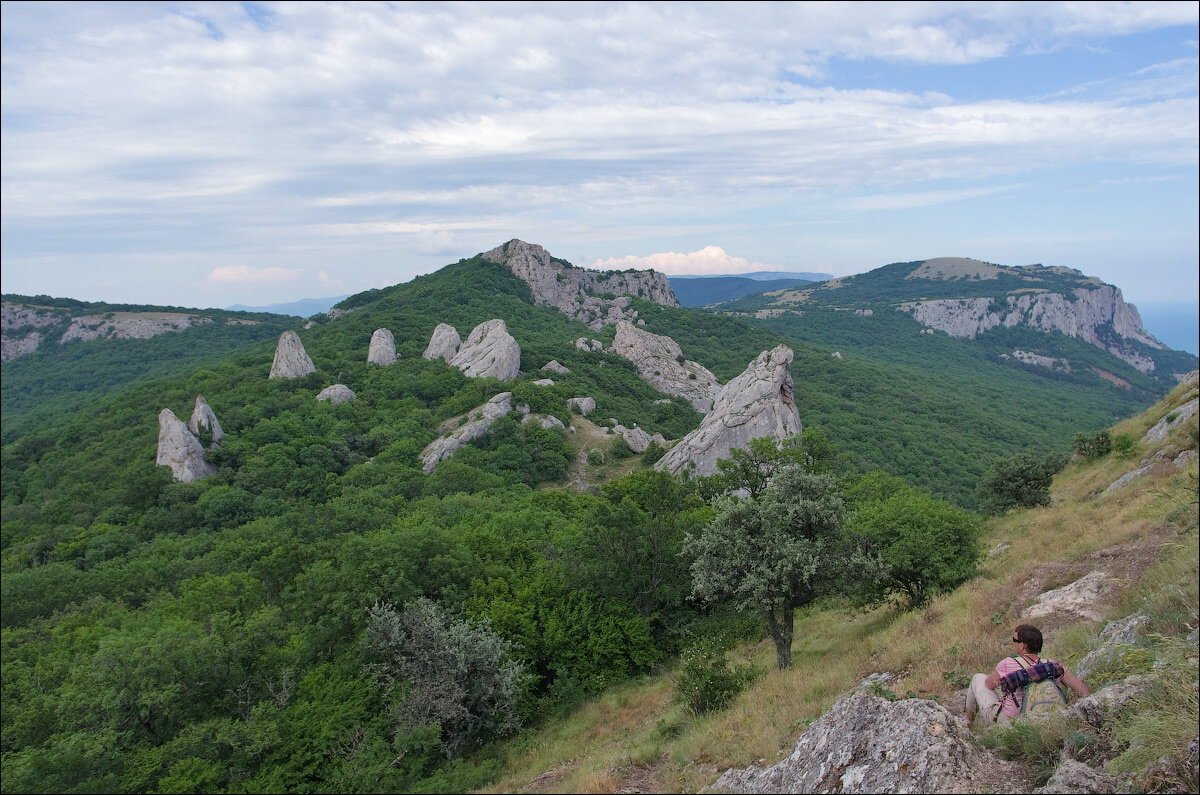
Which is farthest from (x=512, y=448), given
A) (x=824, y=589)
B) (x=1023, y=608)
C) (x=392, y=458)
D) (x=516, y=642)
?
(x=1023, y=608)

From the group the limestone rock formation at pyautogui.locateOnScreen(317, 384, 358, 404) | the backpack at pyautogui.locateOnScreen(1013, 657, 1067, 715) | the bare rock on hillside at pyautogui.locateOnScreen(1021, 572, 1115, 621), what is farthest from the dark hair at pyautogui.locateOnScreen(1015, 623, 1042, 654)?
the limestone rock formation at pyautogui.locateOnScreen(317, 384, 358, 404)

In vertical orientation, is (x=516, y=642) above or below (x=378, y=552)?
below

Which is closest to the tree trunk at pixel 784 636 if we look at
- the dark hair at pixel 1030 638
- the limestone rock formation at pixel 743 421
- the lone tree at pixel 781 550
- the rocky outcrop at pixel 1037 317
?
the lone tree at pixel 781 550

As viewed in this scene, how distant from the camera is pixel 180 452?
4244 cm

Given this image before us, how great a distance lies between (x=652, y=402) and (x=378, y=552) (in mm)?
48044

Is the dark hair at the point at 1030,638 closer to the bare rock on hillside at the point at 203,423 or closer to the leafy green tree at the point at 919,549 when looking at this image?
the leafy green tree at the point at 919,549

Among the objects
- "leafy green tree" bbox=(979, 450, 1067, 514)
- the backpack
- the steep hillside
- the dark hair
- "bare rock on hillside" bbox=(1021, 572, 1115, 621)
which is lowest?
"leafy green tree" bbox=(979, 450, 1067, 514)

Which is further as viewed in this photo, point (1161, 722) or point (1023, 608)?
point (1023, 608)

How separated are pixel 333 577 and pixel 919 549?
1793 cm

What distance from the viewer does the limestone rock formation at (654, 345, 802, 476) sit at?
131 feet

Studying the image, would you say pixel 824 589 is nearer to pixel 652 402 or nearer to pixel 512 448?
pixel 512 448

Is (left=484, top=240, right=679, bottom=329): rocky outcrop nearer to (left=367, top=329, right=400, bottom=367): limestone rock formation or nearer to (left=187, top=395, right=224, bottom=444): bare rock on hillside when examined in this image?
(left=367, top=329, right=400, bottom=367): limestone rock formation

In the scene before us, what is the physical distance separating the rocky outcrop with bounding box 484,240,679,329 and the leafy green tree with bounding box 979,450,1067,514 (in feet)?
257

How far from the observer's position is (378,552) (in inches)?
750
